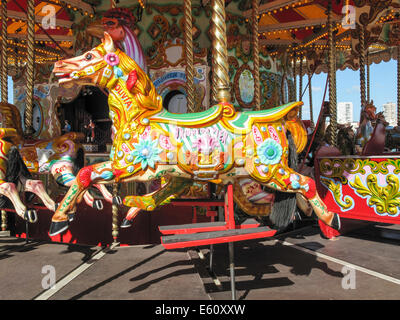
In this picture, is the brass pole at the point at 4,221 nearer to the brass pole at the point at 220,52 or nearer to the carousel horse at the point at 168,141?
the carousel horse at the point at 168,141

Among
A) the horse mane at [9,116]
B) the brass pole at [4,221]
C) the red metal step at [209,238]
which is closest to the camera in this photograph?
the red metal step at [209,238]

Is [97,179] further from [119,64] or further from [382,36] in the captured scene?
[382,36]

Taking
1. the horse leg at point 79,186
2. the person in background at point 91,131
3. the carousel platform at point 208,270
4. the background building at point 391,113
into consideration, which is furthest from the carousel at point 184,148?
the background building at point 391,113

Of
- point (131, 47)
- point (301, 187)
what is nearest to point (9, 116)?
point (131, 47)

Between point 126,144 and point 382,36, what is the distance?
963 centimetres

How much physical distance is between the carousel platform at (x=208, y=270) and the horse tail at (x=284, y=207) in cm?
54

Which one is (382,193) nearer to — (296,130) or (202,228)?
(296,130)

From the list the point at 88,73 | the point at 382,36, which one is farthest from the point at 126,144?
the point at 382,36

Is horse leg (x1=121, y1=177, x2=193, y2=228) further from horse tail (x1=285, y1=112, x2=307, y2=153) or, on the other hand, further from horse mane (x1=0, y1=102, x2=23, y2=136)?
horse mane (x1=0, y1=102, x2=23, y2=136)

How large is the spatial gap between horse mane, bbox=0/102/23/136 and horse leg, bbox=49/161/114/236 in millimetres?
2107

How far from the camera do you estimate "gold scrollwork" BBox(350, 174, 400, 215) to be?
375 centimetres

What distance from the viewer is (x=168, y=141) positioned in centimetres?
260

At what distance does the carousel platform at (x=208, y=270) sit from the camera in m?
Result: 2.65
